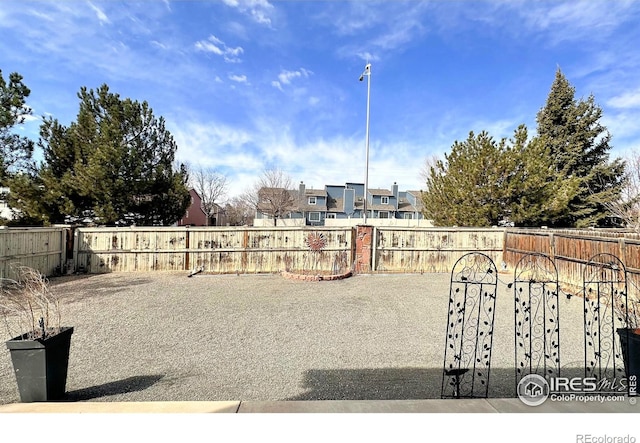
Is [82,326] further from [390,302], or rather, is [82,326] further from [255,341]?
[390,302]

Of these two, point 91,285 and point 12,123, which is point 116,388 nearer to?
point 91,285

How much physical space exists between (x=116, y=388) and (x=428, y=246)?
9493 mm

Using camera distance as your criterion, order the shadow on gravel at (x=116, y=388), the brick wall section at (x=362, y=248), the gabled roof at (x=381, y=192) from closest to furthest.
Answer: the shadow on gravel at (x=116, y=388) < the brick wall section at (x=362, y=248) < the gabled roof at (x=381, y=192)

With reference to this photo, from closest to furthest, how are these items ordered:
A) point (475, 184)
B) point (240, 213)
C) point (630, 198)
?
point (475, 184) < point (630, 198) < point (240, 213)

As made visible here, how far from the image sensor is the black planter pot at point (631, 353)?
8.91ft

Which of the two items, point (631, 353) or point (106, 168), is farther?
point (106, 168)

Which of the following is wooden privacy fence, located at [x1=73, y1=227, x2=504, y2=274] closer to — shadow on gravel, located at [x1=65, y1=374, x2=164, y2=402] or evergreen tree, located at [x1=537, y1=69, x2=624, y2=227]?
shadow on gravel, located at [x1=65, y1=374, x2=164, y2=402]

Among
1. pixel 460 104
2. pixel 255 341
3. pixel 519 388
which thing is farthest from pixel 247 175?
pixel 519 388

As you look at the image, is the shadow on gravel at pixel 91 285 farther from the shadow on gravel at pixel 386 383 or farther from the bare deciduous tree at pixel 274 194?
the bare deciduous tree at pixel 274 194

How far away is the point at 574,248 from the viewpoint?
24.4ft

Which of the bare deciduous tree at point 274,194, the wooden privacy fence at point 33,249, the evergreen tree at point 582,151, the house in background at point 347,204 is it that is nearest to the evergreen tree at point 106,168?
the wooden privacy fence at point 33,249

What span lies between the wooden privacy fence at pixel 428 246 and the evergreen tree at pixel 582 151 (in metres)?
10.2

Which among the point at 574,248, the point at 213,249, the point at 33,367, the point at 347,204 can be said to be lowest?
the point at 33,367

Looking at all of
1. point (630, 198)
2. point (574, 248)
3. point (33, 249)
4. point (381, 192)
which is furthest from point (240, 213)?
point (630, 198)
